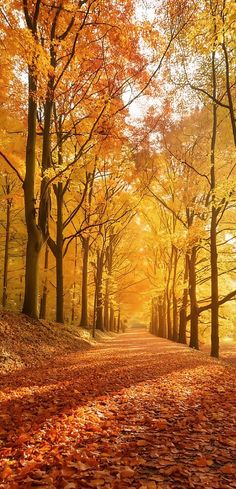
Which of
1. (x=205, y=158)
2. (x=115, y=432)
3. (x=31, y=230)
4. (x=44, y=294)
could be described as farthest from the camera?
(x=44, y=294)

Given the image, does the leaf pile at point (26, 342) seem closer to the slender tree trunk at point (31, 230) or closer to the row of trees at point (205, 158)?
the slender tree trunk at point (31, 230)

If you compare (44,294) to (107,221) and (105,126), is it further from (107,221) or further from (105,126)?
(105,126)

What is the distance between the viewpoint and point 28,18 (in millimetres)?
10141

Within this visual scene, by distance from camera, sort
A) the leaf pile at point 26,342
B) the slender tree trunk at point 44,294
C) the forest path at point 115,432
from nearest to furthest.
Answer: the forest path at point 115,432
the leaf pile at point 26,342
the slender tree trunk at point 44,294

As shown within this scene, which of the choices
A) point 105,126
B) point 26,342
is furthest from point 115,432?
point 105,126

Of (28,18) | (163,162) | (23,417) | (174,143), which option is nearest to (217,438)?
(23,417)

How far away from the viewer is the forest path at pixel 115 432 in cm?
300

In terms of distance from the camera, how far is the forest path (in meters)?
3.00

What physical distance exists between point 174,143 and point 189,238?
209 inches

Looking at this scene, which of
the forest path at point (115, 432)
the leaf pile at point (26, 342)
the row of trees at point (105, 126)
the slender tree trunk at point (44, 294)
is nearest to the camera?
the forest path at point (115, 432)

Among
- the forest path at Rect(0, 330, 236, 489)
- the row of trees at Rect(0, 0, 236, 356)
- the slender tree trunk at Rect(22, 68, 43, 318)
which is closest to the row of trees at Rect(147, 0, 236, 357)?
the row of trees at Rect(0, 0, 236, 356)

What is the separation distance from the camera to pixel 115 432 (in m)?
4.05

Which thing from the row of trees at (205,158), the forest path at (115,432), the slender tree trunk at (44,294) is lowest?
the forest path at (115,432)

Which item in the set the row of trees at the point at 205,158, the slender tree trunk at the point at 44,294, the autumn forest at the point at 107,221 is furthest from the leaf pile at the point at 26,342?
the slender tree trunk at the point at 44,294
